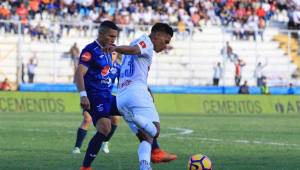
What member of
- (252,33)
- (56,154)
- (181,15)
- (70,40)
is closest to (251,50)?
(252,33)

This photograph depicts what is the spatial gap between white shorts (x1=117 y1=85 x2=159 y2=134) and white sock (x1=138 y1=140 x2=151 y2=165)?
0.34 meters

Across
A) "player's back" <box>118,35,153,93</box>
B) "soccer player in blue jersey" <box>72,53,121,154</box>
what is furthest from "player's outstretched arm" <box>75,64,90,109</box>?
"player's back" <box>118,35,153,93</box>

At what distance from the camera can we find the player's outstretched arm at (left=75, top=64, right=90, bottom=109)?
43.5 feet

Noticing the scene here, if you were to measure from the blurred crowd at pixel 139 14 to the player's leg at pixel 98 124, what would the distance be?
86.5 ft

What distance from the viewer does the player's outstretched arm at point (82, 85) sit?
43.5 feet

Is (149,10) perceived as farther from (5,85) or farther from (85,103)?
(85,103)

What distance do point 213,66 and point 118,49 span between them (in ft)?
101

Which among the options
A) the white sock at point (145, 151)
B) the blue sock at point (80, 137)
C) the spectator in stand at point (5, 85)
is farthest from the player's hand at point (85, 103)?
the spectator in stand at point (5, 85)

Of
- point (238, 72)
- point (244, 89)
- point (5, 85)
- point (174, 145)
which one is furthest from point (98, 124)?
point (238, 72)

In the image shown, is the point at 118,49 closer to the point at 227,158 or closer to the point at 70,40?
the point at 227,158

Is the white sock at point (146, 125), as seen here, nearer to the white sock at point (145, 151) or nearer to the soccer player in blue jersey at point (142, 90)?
the soccer player in blue jersey at point (142, 90)

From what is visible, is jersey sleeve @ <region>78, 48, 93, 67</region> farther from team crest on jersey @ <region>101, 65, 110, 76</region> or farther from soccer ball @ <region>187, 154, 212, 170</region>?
soccer ball @ <region>187, 154, 212, 170</region>

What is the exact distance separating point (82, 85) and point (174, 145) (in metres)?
6.12

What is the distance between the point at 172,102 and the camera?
40000 millimetres
